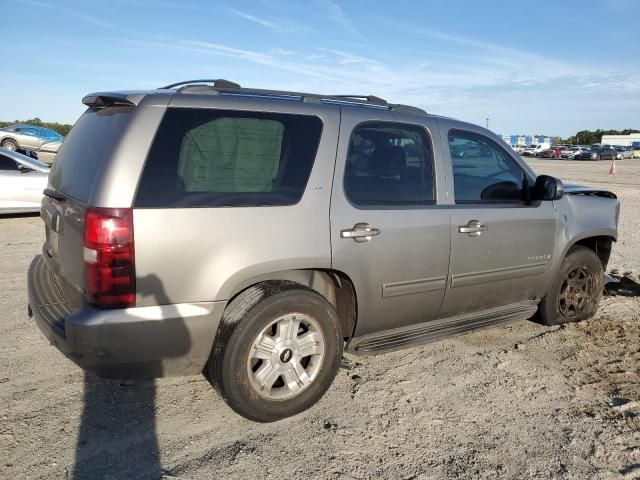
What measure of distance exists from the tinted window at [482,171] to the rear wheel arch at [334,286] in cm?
111

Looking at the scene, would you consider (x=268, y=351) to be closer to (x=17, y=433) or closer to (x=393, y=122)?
(x=17, y=433)

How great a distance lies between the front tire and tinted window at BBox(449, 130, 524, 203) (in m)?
1.47

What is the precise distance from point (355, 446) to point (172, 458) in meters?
0.99

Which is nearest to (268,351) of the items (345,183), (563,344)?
(345,183)

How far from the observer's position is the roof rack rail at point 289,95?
3.19m

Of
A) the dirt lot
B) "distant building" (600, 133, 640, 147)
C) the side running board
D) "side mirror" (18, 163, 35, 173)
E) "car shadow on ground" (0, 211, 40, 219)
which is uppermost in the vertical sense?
"distant building" (600, 133, 640, 147)

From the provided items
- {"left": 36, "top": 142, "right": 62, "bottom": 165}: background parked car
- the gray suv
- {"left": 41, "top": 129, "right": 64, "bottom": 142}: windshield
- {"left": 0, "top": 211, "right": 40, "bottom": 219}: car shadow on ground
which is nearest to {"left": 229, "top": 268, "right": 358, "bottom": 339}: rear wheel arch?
the gray suv

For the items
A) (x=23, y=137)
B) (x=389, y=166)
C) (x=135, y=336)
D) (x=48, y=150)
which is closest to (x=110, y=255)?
(x=135, y=336)

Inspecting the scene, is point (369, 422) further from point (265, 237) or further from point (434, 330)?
point (265, 237)

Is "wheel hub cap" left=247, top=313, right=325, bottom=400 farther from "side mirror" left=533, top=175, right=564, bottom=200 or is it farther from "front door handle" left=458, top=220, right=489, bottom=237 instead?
"side mirror" left=533, top=175, right=564, bottom=200

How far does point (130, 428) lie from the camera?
3057mm

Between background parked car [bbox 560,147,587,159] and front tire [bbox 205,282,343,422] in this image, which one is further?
background parked car [bbox 560,147,587,159]

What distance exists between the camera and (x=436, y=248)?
3.70 m

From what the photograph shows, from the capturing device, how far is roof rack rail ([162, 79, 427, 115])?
3.19m
